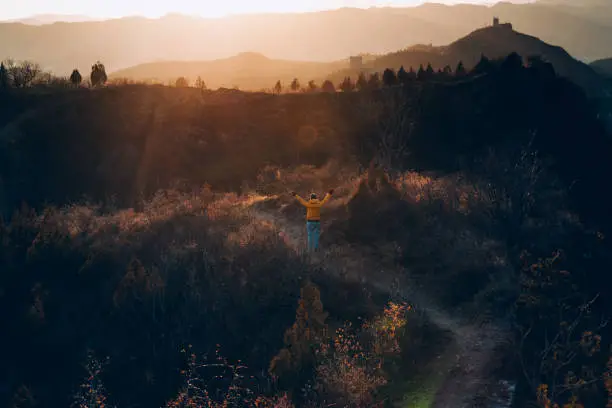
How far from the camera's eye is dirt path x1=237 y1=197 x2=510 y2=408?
8.30 meters

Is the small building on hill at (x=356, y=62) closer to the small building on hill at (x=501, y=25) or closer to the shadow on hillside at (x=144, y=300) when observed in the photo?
the small building on hill at (x=501, y=25)

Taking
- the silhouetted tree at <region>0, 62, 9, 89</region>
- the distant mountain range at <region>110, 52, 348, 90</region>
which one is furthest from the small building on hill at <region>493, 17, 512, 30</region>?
the silhouetted tree at <region>0, 62, 9, 89</region>

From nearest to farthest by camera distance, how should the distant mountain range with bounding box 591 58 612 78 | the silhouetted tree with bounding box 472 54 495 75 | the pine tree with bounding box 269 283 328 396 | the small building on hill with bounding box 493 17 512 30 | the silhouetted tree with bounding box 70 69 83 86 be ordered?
1. the pine tree with bounding box 269 283 328 396
2. the silhouetted tree with bounding box 70 69 83 86
3. the silhouetted tree with bounding box 472 54 495 75
4. the small building on hill with bounding box 493 17 512 30
5. the distant mountain range with bounding box 591 58 612 78

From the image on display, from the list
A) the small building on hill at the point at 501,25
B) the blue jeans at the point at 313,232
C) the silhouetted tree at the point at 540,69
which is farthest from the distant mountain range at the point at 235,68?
the blue jeans at the point at 313,232

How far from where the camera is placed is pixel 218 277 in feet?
38.5

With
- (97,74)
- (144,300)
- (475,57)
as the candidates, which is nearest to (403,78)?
Answer: (97,74)

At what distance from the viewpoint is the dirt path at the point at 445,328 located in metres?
8.30

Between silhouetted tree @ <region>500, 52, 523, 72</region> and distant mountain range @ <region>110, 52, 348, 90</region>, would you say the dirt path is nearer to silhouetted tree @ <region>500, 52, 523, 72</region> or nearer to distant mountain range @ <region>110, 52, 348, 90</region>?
silhouetted tree @ <region>500, 52, 523, 72</region>

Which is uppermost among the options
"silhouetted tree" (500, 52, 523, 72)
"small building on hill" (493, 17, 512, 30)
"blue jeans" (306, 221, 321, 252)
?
"small building on hill" (493, 17, 512, 30)

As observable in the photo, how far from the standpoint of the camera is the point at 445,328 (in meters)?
10.4

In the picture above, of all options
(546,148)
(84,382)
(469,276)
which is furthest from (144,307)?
(546,148)

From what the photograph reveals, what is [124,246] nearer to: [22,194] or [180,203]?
[180,203]

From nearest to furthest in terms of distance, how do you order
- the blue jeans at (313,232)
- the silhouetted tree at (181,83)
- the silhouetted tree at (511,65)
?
the blue jeans at (313,232) < the silhouetted tree at (511,65) < the silhouetted tree at (181,83)

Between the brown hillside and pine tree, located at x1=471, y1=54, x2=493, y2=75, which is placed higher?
the brown hillside
